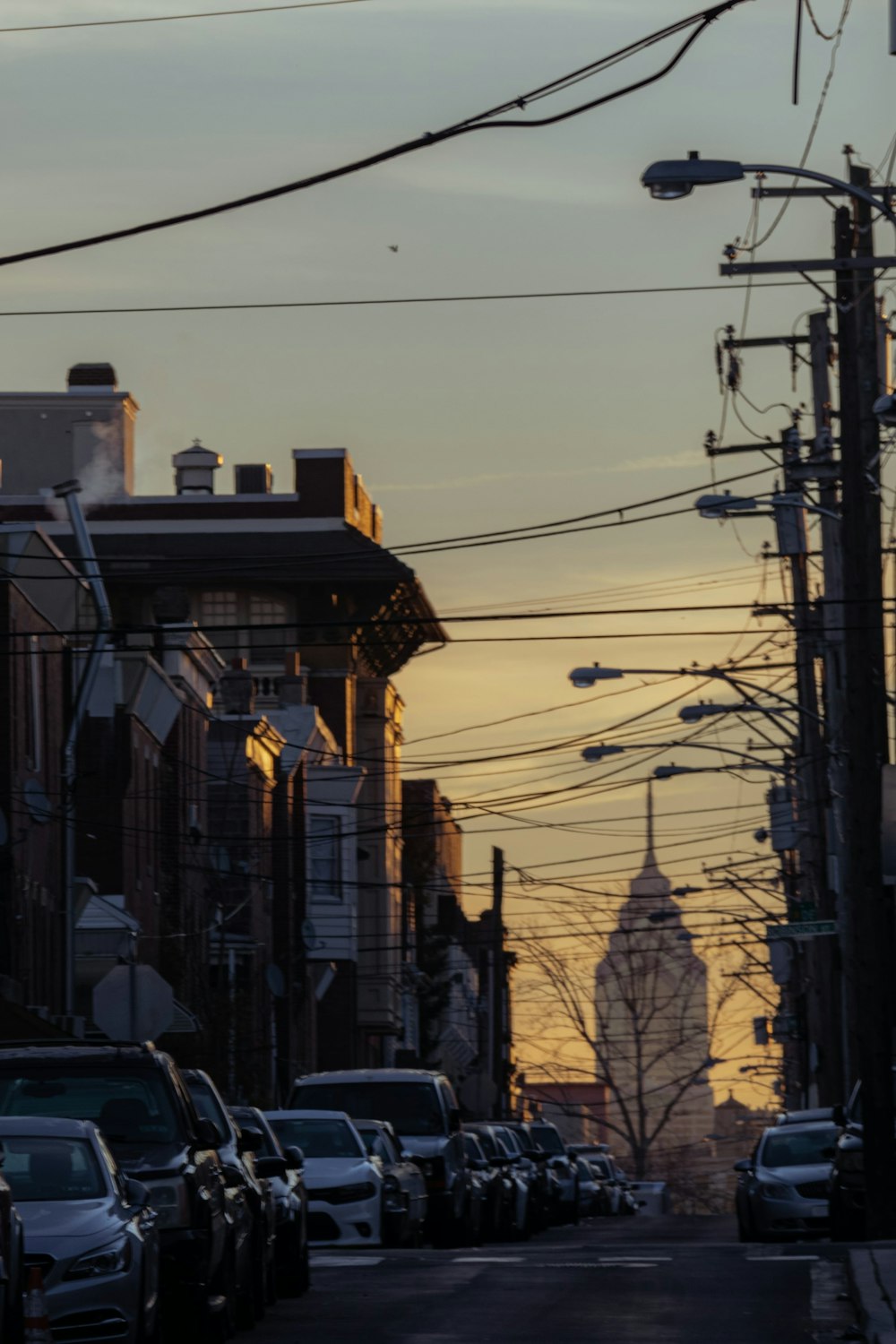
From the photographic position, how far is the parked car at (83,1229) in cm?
1362

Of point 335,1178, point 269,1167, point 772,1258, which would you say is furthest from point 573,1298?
point 335,1178

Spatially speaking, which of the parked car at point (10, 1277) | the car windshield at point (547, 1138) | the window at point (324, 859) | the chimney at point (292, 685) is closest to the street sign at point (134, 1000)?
the parked car at point (10, 1277)

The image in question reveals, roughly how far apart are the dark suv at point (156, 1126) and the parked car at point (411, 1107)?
16036 mm

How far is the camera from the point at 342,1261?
26.1 m

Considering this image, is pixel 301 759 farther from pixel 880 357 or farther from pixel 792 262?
pixel 792 262

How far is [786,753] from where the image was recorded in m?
57.9

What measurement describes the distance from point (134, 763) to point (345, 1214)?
24.1 m

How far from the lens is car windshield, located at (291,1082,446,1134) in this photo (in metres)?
33.0

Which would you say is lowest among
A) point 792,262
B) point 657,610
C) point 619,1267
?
point 619,1267

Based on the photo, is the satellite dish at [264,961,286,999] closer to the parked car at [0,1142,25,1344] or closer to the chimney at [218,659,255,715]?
the chimney at [218,659,255,715]

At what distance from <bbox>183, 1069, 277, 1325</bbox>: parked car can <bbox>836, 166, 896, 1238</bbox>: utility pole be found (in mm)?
9950

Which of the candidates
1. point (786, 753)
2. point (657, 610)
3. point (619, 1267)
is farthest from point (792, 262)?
point (786, 753)

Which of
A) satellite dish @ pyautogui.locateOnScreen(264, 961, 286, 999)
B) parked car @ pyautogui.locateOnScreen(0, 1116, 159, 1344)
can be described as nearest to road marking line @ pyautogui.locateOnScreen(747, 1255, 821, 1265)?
parked car @ pyautogui.locateOnScreen(0, 1116, 159, 1344)

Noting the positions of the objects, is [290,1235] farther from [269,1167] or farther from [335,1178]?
[335,1178]
